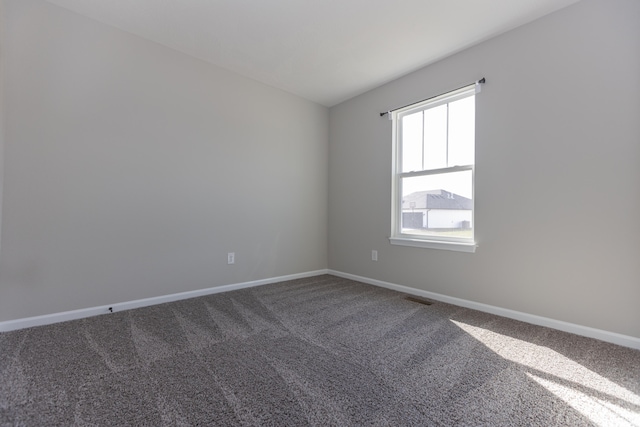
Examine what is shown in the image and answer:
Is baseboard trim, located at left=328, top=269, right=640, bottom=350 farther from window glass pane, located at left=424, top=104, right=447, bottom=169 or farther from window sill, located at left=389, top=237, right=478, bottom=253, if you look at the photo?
window glass pane, located at left=424, top=104, right=447, bottom=169

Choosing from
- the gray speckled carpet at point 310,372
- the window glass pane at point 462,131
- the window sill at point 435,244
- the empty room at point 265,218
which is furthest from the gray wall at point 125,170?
the window glass pane at point 462,131

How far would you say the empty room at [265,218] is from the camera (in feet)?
4.76

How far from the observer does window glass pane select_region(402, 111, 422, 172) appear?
325 cm

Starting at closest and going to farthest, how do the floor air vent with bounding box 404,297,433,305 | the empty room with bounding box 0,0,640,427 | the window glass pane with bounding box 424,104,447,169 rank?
the empty room with bounding box 0,0,640,427, the floor air vent with bounding box 404,297,433,305, the window glass pane with bounding box 424,104,447,169

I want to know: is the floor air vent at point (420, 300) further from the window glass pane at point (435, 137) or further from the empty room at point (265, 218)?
the window glass pane at point (435, 137)

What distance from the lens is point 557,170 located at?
2.21m

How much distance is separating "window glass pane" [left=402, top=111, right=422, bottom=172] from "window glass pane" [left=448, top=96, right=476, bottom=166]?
378mm

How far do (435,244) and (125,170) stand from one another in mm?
3144

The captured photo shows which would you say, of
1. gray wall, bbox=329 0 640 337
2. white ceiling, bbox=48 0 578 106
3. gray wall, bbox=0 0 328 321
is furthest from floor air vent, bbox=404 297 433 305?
white ceiling, bbox=48 0 578 106

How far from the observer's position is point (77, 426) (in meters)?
1.15

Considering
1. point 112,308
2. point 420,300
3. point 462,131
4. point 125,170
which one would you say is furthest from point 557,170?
point 112,308

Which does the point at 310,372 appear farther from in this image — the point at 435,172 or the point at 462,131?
the point at 462,131

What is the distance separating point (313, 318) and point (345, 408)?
1151mm

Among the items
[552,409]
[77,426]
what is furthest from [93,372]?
[552,409]
